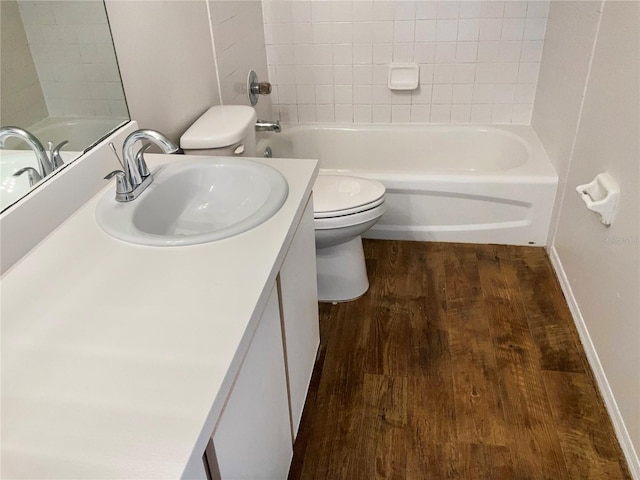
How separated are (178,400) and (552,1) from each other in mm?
2576

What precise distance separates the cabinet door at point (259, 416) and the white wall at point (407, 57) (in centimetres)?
204

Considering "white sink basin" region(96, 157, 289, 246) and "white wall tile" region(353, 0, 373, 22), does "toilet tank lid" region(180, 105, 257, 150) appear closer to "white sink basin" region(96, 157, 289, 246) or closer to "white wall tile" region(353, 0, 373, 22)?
"white sink basin" region(96, 157, 289, 246)

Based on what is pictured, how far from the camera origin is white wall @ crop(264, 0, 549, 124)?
8.66 feet

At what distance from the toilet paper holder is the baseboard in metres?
0.41

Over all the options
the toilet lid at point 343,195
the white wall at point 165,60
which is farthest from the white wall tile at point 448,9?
the white wall at point 165,60

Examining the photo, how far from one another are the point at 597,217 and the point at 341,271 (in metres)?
0.93

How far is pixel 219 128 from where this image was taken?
5.94ft

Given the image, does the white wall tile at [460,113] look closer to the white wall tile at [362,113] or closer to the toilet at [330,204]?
the white wall tile at [362,113]

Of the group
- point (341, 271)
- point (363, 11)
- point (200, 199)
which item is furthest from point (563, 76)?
point (200, 199)

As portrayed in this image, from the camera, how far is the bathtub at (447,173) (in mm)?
2389

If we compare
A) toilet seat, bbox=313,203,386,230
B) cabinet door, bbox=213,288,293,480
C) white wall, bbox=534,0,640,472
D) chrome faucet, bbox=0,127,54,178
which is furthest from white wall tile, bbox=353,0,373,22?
cabinet door, bbox=213,288,293,480

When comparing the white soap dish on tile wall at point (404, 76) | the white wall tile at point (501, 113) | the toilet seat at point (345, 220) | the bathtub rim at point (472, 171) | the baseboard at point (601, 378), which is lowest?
the baseboard at point (601, 378)

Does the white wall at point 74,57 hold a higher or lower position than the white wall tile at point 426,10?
higher

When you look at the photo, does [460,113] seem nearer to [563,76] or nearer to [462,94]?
[462,94]
